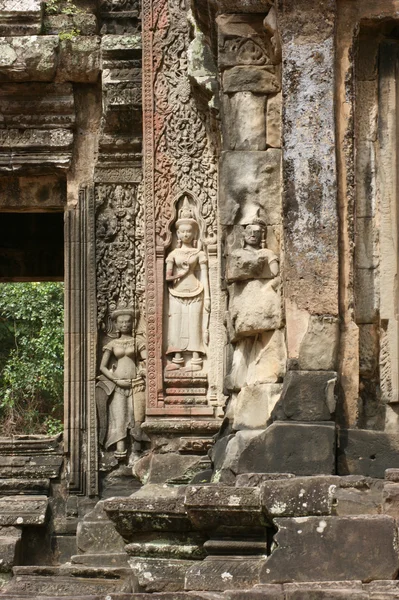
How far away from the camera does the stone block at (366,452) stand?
7969 millimetres

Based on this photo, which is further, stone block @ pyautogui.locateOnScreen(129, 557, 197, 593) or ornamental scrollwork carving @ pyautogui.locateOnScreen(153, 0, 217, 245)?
ornamental scrollwork carving @ pyautogui.locateOnScreen(153, 0, 217, 245)

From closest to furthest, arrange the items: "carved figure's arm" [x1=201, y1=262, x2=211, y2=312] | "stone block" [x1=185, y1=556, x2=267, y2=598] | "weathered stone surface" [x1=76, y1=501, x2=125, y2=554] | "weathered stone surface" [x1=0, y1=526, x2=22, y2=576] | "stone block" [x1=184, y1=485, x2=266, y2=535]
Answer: "stone block" [x1=185, y1=556, x2=267, y2=598], "stone block" [x1=184, y1=485, x2=266, y2=535], "weathered stone surface" [x1=0, y1=526, x2=22, y2=576], "weathered stone surface" [x1=76, y1=501, x2=125, y2=554], "carved figure's arm" [x1=201, y1=262, x2=211, y2=312]

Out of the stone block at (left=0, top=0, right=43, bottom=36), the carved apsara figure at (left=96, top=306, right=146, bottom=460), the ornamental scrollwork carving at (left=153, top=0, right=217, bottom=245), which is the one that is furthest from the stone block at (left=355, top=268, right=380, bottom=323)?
the stone block at (left=0, top=0, right=43, bottom=36)

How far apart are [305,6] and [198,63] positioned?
2.67 m

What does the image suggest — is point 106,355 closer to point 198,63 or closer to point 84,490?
point 84,490

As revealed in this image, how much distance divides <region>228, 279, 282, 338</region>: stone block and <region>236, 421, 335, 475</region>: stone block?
0.82 meters

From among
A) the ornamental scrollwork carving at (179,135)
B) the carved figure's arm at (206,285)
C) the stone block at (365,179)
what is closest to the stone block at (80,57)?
the ornamental scrollwork carving at (179,135)

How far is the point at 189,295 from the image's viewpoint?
1179cm

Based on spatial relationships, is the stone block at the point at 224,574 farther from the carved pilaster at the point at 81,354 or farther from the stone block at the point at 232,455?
the carved pilaster at the point at 81,354

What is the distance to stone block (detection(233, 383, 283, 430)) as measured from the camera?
850 centimetres

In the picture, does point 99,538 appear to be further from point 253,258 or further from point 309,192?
point 309,192

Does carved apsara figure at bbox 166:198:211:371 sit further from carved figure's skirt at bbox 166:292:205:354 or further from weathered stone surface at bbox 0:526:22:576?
weathered stone surface at bbox 0:526:22:576

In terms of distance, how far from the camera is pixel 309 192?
27.1 ft

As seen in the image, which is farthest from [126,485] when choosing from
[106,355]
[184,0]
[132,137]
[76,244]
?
[184,0]
